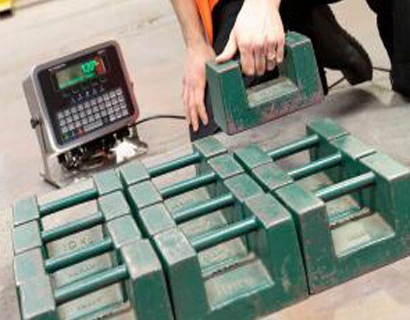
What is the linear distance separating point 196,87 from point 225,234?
1.75 feet

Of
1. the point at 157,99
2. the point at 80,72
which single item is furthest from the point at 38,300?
the point at 157,99

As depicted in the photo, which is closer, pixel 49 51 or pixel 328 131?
pixel 328 131

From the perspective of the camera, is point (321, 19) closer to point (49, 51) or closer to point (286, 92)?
point (286, 92)

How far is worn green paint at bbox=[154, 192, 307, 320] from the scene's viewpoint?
1.84ft

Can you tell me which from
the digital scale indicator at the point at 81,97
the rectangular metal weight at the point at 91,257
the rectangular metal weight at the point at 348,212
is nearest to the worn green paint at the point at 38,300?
the rectangular metal weight at the point at 91,257

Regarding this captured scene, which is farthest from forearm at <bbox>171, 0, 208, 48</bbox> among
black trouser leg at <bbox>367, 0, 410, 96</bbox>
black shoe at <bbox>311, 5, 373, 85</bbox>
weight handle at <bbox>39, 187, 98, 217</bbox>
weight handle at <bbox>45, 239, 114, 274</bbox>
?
weight handle at <bbox>45, 239, 114, 274</bbox>

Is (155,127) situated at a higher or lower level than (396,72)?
lower

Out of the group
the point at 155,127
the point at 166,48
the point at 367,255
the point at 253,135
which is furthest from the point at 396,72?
the point at 166,48

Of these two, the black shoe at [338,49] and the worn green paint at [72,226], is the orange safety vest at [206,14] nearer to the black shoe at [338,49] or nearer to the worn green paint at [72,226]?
the black shoe at [338,49]

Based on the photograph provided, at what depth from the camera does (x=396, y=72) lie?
38.7 inches

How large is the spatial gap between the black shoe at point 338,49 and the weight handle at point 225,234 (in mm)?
673

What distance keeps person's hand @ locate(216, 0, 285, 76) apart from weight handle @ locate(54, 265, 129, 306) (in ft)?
1.03

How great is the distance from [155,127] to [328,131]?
1.06 m

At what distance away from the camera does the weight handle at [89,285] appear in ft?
1.82
